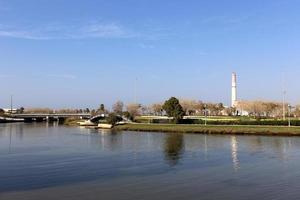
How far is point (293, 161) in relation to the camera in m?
31.7

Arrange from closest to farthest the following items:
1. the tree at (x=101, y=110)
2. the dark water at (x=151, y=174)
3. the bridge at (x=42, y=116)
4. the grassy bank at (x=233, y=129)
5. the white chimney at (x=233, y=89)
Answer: the dark water at (x=151, y=174), the grassy bank at (x=233, y=129), the tree at (x=101, y=110), the white chimney at (x=233, y=89), the bridge at (x=42, y=116)

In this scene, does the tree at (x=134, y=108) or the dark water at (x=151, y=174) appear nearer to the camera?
the dark water at (x=151, y=174)

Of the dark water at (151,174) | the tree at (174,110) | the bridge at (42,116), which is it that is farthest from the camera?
the bridge at (42,116)

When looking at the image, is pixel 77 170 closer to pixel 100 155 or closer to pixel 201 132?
pixel 100 155

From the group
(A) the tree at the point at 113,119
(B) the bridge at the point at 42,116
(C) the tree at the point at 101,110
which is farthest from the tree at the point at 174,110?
(B) the bridge at the point at 42,116

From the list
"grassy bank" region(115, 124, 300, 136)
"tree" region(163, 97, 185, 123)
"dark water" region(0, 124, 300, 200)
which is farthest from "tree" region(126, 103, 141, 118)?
"dark water" region(0, 124, 300, 200)

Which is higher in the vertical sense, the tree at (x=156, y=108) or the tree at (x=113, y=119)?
the tree at (x=156, y=108)

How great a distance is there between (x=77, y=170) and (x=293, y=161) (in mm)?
16069

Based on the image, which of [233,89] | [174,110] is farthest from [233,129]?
[233,89]

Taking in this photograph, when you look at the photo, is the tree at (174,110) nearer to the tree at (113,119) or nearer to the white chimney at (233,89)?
the tree at (113,119)

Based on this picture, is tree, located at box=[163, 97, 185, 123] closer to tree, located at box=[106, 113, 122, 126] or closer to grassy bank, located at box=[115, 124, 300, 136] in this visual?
grassy bank, located at box=[115, 124, 300, 136]

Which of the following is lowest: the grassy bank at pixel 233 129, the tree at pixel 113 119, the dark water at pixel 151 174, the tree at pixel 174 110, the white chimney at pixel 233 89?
the dark water at pixel 151 174

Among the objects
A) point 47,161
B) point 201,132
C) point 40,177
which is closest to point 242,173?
point 40,177

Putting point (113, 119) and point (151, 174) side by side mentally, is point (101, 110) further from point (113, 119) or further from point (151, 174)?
point (151, 174)
